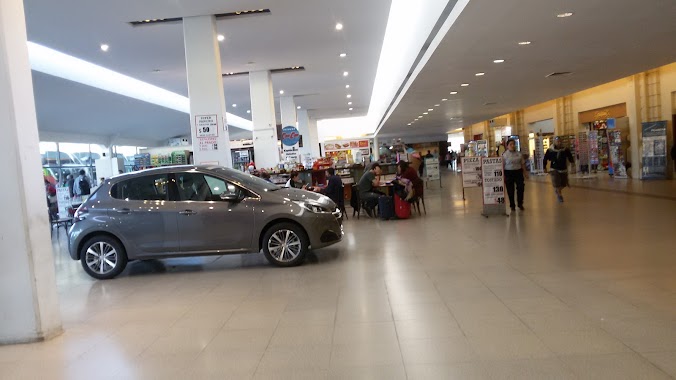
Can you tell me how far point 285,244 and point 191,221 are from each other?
1.50 meters

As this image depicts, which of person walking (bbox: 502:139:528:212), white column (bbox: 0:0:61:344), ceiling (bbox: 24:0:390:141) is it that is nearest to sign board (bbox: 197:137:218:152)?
ceiling (bbox: 24:0:390:141)

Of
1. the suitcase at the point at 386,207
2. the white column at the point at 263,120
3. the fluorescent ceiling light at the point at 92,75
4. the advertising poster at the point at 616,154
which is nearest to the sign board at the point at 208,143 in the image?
the suitcase at the point at 386,207

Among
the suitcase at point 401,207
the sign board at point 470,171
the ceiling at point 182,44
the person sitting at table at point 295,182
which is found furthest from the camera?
the sign board at point 470,171

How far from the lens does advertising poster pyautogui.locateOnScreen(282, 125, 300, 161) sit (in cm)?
2191

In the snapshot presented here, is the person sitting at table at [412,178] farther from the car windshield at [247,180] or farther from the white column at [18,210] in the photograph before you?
the white column at [18,210]

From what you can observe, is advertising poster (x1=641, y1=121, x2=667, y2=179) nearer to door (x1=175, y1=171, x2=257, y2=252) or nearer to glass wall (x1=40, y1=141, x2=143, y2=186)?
door (x1=175, y1=171, x2=257, y2=252)

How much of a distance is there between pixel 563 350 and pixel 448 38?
737 centimetres

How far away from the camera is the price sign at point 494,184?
45.0 ft

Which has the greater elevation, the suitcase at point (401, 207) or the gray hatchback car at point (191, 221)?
the gray hatchback car at point (191, 221)

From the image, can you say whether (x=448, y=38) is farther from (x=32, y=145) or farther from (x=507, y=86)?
(x=507, y=86)

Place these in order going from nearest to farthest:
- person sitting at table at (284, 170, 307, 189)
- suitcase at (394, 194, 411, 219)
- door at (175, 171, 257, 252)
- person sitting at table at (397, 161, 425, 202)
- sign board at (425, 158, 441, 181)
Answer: door at (175, 171, 257, 252) < suitcase at (394, 194, 411, 219) < person sitting at table at (397, 161, 425, 202) < person sitting at table at (284, 170, 307, 189) < sign board at (425, 158, 441, 181)

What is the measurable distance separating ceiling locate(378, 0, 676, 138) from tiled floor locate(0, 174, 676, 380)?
3.73 m

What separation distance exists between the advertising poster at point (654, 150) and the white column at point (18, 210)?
20.5 metres

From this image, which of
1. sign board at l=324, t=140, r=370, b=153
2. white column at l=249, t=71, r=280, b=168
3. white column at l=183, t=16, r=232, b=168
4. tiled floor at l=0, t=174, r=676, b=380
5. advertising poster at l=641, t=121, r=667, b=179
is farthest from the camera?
sign board at l=324, t=140, r=370, b=153
